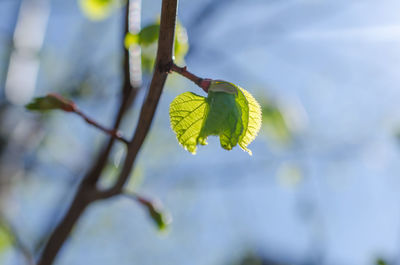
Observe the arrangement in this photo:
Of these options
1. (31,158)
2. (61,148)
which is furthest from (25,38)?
(61,148)

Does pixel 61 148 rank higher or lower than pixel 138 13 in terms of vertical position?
lower

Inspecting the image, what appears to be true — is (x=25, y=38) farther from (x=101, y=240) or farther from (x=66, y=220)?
(x=101, y=240)

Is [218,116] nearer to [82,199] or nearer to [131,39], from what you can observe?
[131,39]

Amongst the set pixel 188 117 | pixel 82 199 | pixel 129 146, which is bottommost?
pixel 82 199

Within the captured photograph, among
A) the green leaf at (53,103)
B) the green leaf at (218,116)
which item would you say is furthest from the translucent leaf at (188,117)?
the green leaf at (53,103)

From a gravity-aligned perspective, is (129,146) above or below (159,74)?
below

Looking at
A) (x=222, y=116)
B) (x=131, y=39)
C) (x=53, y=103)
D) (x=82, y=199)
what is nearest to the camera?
(x=222, y=116)

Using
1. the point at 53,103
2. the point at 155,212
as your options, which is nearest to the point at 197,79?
the point at 53,103
